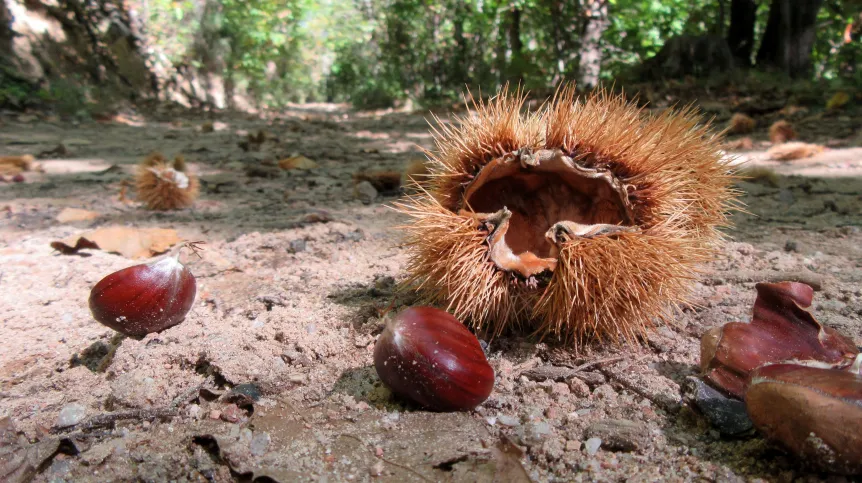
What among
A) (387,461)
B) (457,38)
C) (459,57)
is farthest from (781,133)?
(457,38)

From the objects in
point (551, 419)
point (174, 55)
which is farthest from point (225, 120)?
point (551, 419)

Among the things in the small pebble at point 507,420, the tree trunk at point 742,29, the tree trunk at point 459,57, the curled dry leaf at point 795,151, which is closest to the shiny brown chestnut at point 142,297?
the small pebble at point 507,420

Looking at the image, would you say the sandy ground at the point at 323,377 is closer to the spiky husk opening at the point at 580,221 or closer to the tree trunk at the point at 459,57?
the spiky husk opening at the point at 580,221

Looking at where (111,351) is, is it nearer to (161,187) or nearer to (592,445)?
(592,445)

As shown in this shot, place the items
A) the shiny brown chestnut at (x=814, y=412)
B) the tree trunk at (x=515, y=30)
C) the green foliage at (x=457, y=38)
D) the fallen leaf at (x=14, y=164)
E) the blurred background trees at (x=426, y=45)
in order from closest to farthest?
the shiny brown chestnut at (x=814, y=412)
the fallen leaf at (x=14, y=164)
the blurred background trees at (x=426, y=45)
the green foliage at (x=457, y=38)
the tree trunk at (x=515, y=30)

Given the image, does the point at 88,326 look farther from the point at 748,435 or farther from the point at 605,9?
the point at 605,9

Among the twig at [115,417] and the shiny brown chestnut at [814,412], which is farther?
the twig at [115,417]

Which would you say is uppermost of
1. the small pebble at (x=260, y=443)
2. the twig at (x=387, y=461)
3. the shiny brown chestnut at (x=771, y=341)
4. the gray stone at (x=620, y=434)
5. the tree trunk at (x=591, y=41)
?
the tree trunk at (x=591, y=41)
